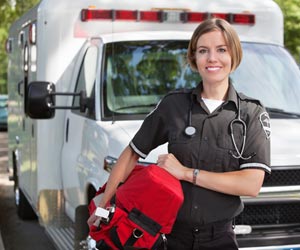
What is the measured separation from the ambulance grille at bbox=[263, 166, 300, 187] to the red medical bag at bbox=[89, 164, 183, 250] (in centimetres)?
137

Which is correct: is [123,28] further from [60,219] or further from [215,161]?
[215,161]

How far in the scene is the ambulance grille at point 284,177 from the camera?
407 centimetres

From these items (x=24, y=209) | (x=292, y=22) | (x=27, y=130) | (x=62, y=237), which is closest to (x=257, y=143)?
(x=62, y=237)

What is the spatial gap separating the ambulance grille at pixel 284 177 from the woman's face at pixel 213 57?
4.06 feet

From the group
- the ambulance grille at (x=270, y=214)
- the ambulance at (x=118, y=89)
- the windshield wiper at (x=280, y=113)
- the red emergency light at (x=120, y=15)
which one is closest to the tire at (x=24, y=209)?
the ambulance at (x=118, y=89)

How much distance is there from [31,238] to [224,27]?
525 centimetres

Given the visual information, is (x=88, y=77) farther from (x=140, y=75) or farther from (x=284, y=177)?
(x=284, y=177)

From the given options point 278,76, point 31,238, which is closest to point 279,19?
point 278,76

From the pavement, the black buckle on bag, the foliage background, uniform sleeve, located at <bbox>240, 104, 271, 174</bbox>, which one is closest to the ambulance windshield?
uniform sleeve, located at <bbox>240, 104, 271, 174</bbox>

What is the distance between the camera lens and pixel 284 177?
4102 mm

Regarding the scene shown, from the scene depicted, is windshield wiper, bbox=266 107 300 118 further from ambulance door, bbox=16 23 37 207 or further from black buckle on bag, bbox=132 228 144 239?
ambulance door, bbox=16 23 37 207

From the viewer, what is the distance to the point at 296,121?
4.80 metres

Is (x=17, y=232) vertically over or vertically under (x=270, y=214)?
under

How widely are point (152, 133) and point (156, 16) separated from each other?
329cm
